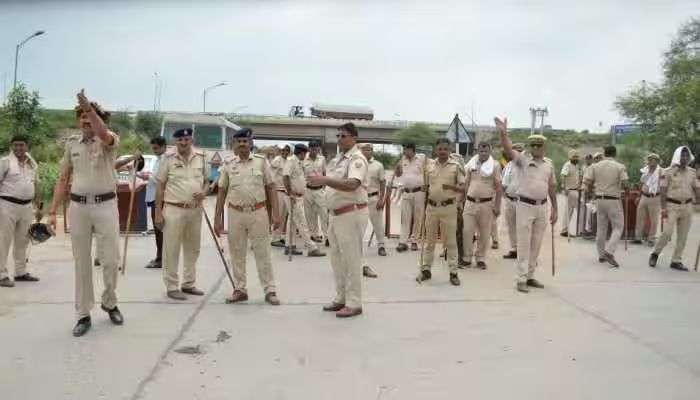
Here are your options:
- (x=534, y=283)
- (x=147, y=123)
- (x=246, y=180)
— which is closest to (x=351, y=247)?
(x=246, y=180)

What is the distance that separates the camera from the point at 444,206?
8.55 metres

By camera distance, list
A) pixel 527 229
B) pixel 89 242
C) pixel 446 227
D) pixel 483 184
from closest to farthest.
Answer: pixel 89 242 < pixel 527 229 < pixel 446 227 < pixel 483 184

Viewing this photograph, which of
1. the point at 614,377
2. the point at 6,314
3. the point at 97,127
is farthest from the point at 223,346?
the point at 614,377

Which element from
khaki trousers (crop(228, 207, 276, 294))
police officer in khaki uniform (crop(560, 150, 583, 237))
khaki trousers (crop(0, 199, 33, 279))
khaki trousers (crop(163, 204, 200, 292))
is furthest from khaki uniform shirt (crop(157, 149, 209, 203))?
police officer in khaki uniform (crop(560, 150, 583, 237))

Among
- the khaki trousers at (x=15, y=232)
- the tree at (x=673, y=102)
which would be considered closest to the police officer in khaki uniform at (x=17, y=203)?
the khaki trousers at (x=15, y=232)

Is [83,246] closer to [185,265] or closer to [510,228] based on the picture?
[185,265]

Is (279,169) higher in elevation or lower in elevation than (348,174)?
lower

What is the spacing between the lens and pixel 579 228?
14195mm

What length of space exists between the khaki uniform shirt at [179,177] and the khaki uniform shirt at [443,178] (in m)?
2.96

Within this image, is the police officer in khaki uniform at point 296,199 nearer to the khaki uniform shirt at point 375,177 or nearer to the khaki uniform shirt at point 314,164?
the khaki uniform shirt at point 314,164

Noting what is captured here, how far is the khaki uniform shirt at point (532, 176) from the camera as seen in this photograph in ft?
26.8

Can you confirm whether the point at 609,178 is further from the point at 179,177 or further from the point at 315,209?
the point at 179,177

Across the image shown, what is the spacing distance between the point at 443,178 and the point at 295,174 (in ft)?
10.9

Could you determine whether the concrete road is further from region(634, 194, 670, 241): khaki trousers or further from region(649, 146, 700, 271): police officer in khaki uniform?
region(634, 194, 670, 241): khaki trousers
